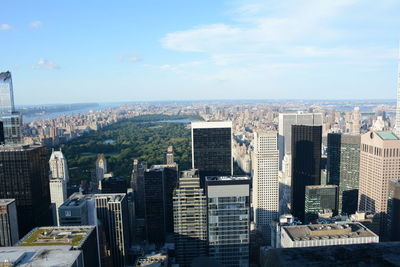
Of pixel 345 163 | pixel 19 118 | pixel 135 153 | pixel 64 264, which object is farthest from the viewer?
pixel 135 153

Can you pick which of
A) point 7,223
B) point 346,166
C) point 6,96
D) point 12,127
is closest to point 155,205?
point 7,223

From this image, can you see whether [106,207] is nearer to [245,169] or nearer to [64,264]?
[64,264]

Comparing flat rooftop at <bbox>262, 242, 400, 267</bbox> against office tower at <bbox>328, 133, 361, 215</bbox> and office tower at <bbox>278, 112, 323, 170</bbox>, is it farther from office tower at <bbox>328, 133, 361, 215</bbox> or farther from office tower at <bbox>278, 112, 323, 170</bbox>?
office tower at <bbox>278, 112, 323, 170</bbox>

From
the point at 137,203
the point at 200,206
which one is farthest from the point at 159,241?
the point at 200,206

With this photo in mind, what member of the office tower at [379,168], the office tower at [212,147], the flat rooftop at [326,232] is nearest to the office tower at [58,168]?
the office tower at [212,147]

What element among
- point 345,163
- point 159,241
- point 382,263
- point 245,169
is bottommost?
point 159,241

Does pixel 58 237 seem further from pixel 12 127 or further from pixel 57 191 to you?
pixel 57 191
